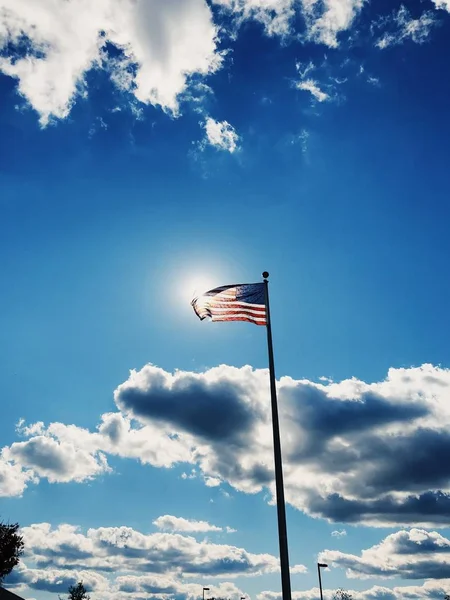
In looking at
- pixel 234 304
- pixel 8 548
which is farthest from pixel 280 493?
pixel 8 548

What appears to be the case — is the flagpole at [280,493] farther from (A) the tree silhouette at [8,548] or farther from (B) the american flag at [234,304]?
(A) the tree silhouette at [8,548]

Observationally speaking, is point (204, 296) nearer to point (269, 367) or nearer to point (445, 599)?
point (269, 367)

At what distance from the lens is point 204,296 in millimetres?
17938

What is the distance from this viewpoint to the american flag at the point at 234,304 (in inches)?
675

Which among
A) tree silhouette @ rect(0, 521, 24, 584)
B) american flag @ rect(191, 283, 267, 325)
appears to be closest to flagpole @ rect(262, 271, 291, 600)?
american flag @ rect(191, 283, 267, 325)

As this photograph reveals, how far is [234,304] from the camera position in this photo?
1756 cm

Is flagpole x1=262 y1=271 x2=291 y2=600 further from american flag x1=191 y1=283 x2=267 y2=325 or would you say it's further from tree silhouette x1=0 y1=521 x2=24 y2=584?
tree silhouette x1=0 y1=521 x2=24 y2=584

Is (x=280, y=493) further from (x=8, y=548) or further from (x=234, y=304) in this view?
(x=8, y=548)

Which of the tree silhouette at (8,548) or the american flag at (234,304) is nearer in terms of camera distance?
the american flag at (234,304)

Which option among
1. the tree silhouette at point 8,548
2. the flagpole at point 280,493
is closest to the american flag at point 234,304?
the flagpole at point 280,493

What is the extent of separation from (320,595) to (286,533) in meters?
56.4

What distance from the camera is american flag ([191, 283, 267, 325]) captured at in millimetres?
17141

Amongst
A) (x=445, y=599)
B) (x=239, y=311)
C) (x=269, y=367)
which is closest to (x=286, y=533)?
(x=269, y=367)

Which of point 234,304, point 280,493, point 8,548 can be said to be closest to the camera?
point 280,493
